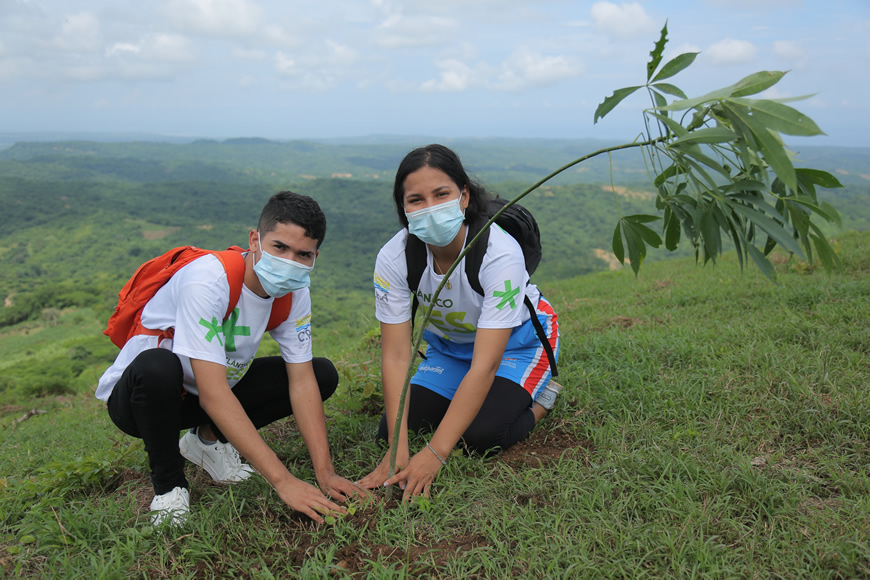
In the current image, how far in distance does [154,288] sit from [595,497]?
2039mm

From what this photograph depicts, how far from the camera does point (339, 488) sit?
2293 millimetres

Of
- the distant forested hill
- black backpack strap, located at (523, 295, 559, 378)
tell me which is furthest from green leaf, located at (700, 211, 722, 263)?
the distant forested hill

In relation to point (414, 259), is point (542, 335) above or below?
below

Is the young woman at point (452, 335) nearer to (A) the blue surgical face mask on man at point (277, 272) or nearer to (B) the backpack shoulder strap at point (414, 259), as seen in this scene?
(B) the backpack shoulder strap at point (414, 259)

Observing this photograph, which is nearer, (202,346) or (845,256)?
(202,346)

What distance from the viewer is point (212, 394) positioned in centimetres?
212

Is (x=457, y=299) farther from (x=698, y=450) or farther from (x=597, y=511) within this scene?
(x=698, y=450)

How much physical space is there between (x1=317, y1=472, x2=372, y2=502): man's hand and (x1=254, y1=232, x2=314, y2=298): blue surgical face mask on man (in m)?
0.84

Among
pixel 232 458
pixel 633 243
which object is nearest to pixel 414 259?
pixel 633 243

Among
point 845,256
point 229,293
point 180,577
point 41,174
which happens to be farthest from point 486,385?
point 41,174

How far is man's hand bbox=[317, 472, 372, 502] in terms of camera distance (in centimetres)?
225

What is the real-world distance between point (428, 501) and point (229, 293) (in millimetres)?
1181

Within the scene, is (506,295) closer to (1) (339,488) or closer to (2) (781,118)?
(1) (339,488)

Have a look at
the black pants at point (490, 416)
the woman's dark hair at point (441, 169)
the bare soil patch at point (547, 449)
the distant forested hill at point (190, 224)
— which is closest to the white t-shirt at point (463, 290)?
the woman's dark hair at point (441, 169)
